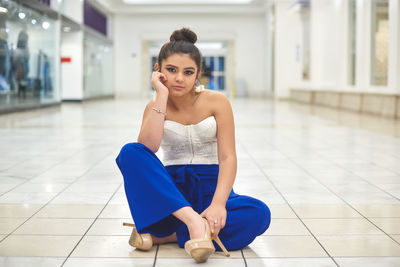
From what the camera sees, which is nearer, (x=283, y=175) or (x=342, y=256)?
(x=342, y=256)

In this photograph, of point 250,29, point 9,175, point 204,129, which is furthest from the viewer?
point 250,29

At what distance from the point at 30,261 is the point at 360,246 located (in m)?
1.69

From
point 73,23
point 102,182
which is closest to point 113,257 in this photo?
point 102,182

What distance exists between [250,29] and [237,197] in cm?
2791

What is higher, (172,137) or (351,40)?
(351,40)

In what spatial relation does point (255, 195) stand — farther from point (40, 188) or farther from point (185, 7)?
point (185, 7)

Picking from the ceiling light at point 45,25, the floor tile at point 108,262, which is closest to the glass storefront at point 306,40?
the ceiling light at point 45,25

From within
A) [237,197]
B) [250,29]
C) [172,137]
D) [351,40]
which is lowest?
[237,197]

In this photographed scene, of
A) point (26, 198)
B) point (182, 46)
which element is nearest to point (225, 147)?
point (182, 46)

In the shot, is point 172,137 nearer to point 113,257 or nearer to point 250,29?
point 113,257

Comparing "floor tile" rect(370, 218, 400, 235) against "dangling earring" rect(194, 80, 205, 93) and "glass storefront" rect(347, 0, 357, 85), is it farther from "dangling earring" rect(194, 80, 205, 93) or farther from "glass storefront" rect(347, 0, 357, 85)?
"glass storefront" rect(347, 0, 357, 85)

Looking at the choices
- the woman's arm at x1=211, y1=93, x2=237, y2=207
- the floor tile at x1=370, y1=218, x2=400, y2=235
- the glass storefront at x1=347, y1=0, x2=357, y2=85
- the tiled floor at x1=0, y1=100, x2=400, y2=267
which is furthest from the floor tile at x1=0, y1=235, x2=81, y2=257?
the glass storefront at x1=347, y1=0, x2=357, y2=85

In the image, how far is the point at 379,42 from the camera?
1370 cm

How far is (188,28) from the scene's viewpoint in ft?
9.14
